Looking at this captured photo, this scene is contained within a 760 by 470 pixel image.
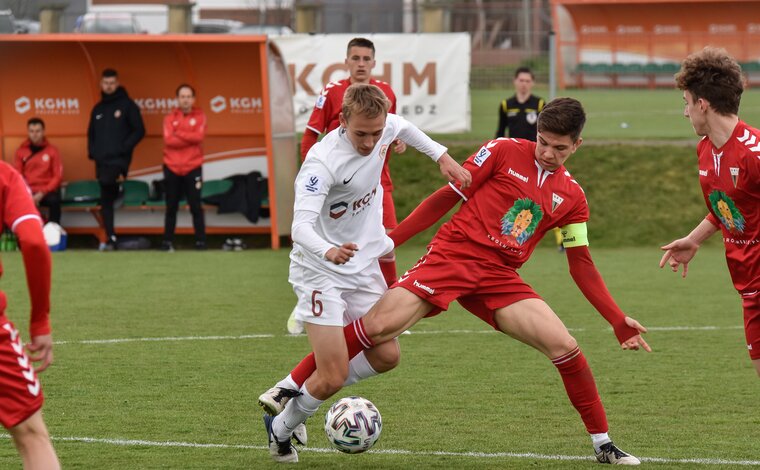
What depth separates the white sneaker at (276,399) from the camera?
574 centimetres

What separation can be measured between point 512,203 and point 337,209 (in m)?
0.88

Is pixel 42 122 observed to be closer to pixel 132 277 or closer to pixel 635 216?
pixel 132 277

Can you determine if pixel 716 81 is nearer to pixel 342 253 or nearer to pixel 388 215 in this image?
pixel 342 253

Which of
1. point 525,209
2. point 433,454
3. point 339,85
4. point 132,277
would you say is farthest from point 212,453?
point 132,277

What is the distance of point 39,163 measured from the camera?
15469 millimetres

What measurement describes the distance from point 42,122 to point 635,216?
329 inches

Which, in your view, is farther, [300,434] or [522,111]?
[522,111]

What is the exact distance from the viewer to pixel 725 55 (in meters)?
5.61

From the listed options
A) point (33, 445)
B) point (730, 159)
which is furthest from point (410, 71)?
point (33, 445)

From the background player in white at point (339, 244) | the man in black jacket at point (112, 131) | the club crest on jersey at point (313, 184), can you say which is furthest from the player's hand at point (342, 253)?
the man in black jacket at point (112, 131)

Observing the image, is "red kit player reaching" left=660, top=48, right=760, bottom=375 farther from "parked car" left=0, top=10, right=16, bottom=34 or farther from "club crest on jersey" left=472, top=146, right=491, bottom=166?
"parked car" left=0, top=10, right=16, bottom=34

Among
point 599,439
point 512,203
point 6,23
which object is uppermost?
point 6,23

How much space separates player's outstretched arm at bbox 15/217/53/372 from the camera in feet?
13.3

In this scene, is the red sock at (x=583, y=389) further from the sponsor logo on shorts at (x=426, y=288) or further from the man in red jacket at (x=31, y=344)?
the man in red jacket at (x=31, y=344)
